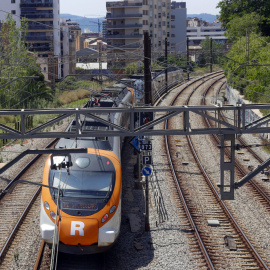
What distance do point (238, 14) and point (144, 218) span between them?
41.2m

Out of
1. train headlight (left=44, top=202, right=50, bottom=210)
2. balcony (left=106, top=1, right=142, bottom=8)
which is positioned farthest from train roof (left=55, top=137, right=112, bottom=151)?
balcony (left=106, top=1, right=142, bottom=8)

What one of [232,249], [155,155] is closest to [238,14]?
[155,155]

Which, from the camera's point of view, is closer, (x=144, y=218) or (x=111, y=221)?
(x=111, y=221)

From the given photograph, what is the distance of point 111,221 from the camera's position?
1108 cm

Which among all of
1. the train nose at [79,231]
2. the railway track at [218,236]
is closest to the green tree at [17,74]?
the railway track at [218,236]

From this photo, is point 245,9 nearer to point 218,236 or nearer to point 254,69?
point 254,69

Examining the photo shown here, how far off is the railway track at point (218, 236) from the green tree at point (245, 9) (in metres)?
35.9

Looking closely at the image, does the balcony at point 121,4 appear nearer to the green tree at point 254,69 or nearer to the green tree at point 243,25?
the green tree at point 243,25

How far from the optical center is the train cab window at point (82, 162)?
11945 mm

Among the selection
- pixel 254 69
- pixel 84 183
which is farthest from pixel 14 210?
pixel 254 69

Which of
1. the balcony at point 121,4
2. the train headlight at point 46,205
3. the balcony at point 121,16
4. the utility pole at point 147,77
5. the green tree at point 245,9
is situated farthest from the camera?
the balcony at point 121,4

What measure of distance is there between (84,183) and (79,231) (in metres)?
1.26

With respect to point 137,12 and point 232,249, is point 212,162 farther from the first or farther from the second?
point 137,12

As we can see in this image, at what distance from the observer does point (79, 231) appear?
10.7 metres
